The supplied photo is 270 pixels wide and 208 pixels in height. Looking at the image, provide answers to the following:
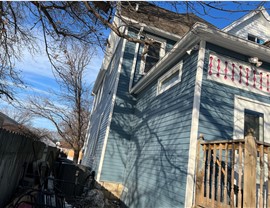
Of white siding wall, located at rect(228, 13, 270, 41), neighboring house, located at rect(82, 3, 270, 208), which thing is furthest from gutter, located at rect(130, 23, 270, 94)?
white siding wall, located at rect(228, 13, 270, 41)

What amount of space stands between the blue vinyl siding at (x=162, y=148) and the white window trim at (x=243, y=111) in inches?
40.4

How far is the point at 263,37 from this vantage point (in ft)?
27.3

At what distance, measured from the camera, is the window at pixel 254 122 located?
509 centimetres

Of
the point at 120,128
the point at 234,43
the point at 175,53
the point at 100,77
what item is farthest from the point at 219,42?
the point at 100,77

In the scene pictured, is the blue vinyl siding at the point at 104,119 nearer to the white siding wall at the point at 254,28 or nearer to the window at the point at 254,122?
the white siding wall at the point at 254,28

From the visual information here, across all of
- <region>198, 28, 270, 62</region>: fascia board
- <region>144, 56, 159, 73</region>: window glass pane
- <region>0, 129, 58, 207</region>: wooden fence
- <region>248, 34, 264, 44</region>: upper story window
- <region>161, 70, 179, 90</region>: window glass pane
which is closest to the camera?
<region>0, 129, 58, 207</region>: wooden fence

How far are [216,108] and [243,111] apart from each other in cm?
66

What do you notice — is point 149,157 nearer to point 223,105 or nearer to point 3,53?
point 223,105

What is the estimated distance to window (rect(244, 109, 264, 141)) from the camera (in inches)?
200

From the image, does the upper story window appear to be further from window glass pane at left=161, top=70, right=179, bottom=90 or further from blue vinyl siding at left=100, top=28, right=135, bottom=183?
blue vinyl siding at left=100, top=28, right=135, bottom=183

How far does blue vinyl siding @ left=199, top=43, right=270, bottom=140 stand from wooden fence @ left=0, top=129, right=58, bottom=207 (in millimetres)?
Result: 3443

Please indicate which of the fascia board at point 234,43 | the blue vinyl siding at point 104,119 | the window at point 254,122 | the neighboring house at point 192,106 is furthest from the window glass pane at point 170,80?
the blue vinyl siding at point 104,119

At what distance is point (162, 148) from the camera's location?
5684mm

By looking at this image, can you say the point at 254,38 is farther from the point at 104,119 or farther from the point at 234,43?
the point at 104,119
